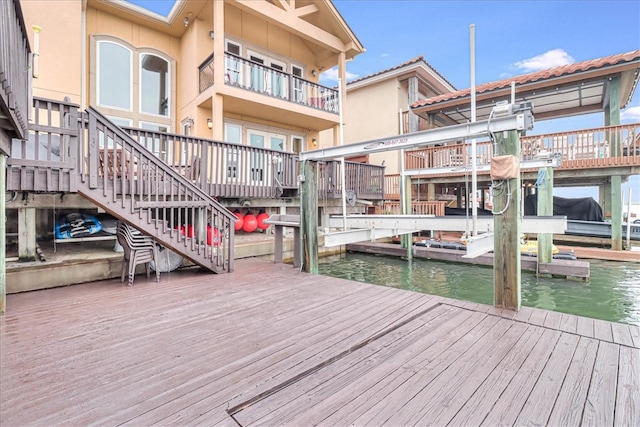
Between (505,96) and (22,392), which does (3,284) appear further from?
(505,96)

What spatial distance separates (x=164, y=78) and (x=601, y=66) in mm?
12525

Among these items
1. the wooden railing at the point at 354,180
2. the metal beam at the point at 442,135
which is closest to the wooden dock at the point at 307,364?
the metal beam at the point at 442,135

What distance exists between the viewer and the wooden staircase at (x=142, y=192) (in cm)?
404

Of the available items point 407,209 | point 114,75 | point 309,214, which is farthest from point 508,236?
point 114,75

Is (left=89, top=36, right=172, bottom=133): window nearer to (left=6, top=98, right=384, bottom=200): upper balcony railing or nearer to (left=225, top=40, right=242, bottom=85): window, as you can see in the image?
(left=6, top=98, right=384, bottom=200): upper balcony railing

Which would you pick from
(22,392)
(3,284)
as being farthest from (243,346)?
(3,284)

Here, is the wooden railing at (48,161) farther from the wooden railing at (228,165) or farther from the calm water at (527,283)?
the calm water at (527,283)

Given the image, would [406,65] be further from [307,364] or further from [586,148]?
[307,364]

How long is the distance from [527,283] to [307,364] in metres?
6.25

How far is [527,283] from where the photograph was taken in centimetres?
657

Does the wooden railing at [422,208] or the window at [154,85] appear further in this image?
the wooden railing at [422,208]

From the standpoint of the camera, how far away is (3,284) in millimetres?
3123

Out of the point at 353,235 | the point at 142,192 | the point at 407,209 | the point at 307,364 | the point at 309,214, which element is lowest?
the point at 307,364

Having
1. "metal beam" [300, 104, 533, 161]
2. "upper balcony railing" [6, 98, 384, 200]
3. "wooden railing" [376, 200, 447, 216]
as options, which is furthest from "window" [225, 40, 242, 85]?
"wooden railing" [376, 200, 447, 216]
